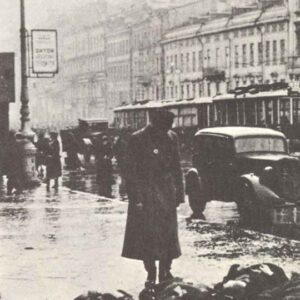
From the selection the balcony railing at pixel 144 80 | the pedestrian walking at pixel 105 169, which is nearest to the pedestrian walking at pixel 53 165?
the pedestrian walking at pixel 105 169

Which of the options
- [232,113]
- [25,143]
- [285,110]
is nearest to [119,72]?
[232,113]

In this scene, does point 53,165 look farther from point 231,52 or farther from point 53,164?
point 231,52

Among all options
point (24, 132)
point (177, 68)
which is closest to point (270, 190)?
point (24, 132)

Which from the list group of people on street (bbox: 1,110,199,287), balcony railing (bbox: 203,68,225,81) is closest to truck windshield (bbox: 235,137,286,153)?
group of people on street (bbox: 1,110,199,287)

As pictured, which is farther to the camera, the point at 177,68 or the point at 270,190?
the point at 177,68

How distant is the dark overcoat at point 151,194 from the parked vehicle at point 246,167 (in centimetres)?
631

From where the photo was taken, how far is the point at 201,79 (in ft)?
268

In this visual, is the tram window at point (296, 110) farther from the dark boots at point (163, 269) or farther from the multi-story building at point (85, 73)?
the multi-story building at point (85, 73)

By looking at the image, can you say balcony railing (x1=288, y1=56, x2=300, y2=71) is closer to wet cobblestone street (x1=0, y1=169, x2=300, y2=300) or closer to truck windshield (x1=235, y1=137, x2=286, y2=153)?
wet cobblestone street (x1=0, y1=169, x2=300, y2=300)

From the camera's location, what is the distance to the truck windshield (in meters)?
17.1

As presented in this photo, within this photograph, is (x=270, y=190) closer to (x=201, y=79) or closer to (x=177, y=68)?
A: (x=201, y=79)

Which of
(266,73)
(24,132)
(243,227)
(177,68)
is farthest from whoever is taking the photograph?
(177,68)

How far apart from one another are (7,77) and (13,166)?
10.8 metres

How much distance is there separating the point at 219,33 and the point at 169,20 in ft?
52.9
